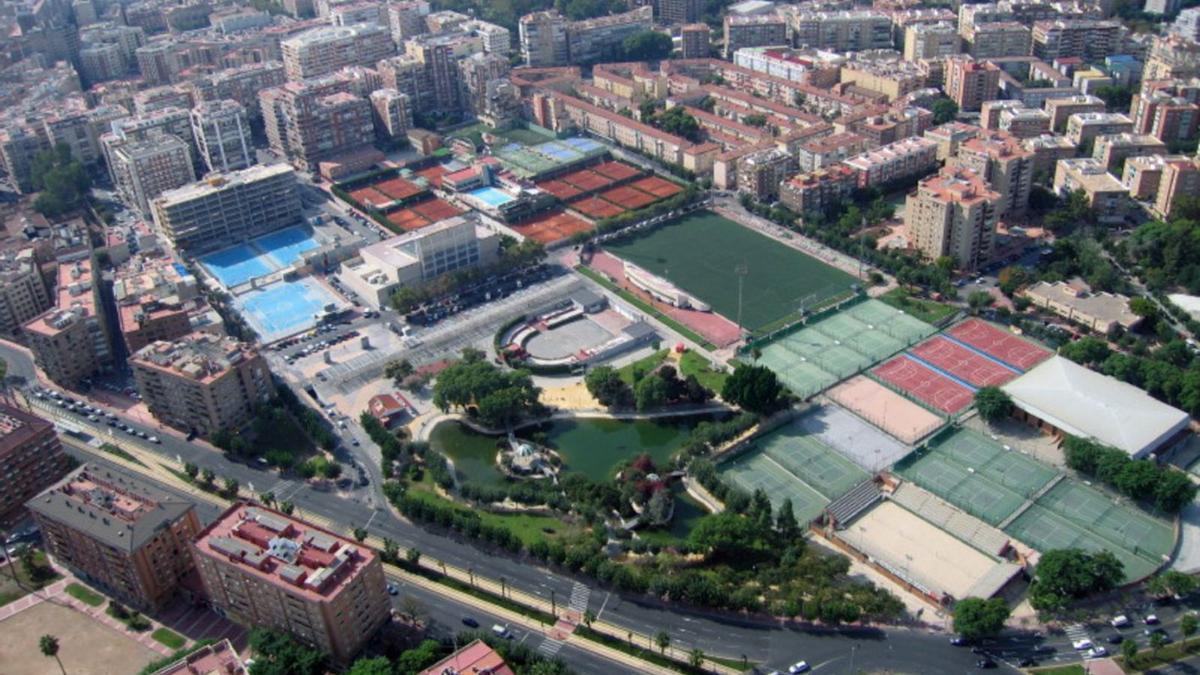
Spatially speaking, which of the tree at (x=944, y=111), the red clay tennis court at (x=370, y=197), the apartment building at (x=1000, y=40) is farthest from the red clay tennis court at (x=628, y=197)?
the apartment building at (x=1000, y=40)

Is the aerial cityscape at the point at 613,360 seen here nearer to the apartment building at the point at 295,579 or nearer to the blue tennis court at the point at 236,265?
the apartment building at the point at 295,579

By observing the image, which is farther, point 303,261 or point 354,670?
point 303,261

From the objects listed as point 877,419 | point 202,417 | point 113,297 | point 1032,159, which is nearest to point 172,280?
point 113,297

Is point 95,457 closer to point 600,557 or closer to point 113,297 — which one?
point 113,297

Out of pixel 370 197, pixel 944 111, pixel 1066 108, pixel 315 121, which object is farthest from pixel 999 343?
pixel 315 121

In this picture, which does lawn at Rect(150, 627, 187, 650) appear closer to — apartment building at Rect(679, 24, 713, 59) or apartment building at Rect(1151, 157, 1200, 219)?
apartment building at Rect(1151, 157, 1200, 219)

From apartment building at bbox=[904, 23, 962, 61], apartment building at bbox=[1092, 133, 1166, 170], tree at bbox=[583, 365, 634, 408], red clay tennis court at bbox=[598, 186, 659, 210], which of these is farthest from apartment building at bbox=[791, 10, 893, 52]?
tree at bbox=[583, 365, 634, 408]

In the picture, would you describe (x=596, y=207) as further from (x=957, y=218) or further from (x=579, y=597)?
(x=579, y=597)
